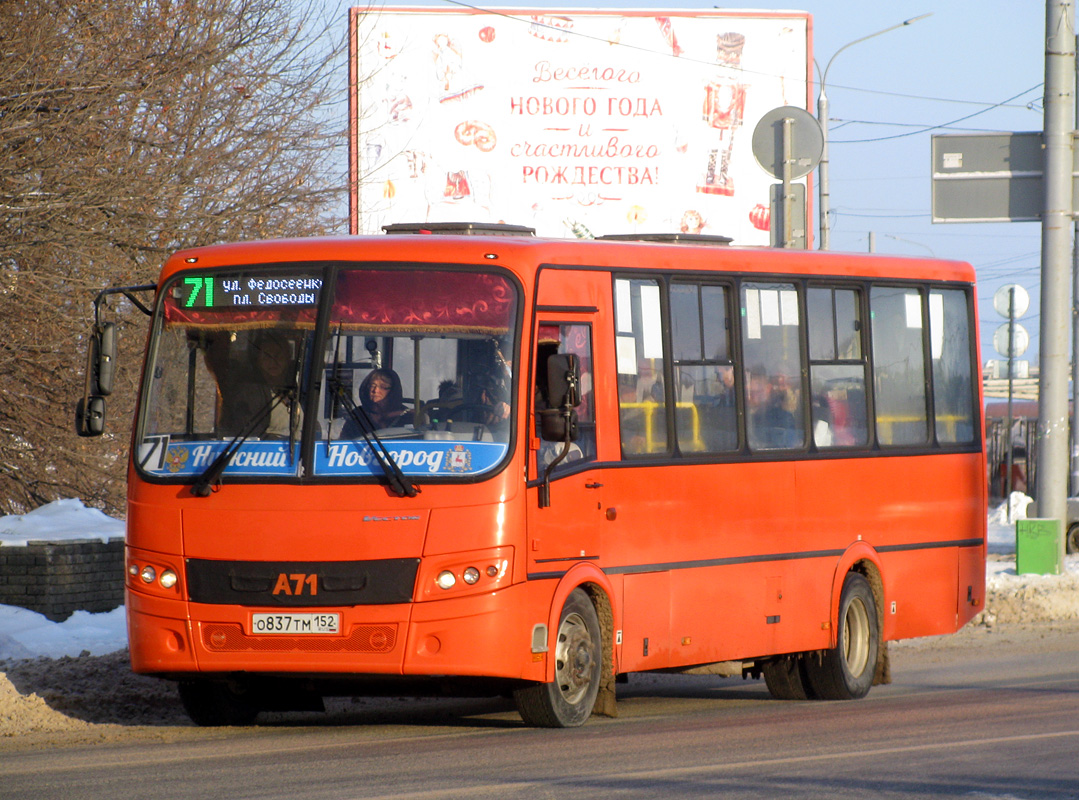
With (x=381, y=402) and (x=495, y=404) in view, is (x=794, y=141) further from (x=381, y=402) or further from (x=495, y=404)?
(x=381, y=402)

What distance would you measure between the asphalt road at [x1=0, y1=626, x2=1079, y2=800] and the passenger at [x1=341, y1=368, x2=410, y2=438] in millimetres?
1624

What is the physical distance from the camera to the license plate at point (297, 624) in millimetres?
9555

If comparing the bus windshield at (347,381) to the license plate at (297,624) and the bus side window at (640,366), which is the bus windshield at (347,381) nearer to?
the license plate at (297,624)

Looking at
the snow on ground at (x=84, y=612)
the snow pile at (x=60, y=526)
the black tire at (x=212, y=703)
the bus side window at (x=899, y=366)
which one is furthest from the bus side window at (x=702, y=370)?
the snow pile at (x=60, y=526)

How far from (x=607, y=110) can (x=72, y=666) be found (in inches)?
955

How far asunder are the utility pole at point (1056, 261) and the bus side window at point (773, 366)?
8071 mm

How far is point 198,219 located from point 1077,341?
24.4 metres

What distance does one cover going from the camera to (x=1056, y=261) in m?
19.8

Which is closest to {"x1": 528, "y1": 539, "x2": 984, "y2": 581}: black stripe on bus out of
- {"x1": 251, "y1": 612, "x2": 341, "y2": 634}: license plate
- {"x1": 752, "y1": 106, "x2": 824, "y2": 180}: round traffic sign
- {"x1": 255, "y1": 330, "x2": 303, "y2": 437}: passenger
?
{"x1": 251, "y1": 612, "x2": 341, "y2": 634}: license plate

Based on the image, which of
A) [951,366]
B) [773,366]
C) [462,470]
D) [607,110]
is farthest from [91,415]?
[607,110]

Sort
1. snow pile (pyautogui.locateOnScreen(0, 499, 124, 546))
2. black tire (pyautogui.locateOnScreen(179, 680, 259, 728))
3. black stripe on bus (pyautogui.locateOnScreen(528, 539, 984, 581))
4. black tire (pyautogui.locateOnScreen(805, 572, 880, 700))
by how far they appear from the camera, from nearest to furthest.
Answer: black stripe on bus (pyautogui.locateOnScreen(528, 539, 984, 581))
black tire (pyautogui.locateOnScreen(179, 680, 259, 728))
black tire (pyautogui.locateOnScreen(805, 572, 880, 700))
snow pile (pyautogui.locateOnScreen(0, 499, 124, 546))

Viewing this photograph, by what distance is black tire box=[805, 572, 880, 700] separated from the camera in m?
12.6

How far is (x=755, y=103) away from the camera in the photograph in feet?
113

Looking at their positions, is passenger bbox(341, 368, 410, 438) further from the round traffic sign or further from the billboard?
the billboard
